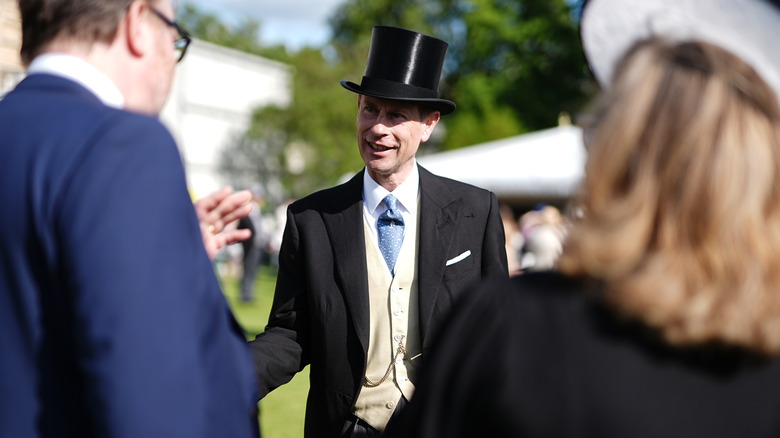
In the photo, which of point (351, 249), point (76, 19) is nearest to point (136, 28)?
point (76, 19)

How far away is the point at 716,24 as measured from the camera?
5.28 ft

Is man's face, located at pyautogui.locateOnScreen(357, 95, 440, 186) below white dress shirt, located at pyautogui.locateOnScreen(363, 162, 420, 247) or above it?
above

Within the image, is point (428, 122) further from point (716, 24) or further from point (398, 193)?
point (716, 24)

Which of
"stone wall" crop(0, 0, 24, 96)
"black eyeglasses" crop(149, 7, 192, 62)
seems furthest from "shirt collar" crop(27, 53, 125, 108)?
"stone wall" crop(0, 0, 24, 96)

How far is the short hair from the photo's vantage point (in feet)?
5.73

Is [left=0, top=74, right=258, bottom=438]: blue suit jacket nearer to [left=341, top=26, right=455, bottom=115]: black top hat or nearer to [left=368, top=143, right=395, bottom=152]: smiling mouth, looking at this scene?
[left=368, top=143, right=395, bottom=152]: smiling mouth

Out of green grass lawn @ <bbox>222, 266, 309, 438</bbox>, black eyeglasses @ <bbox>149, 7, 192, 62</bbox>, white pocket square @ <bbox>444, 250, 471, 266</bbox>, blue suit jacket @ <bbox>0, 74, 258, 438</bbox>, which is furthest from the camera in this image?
green grass lawn @ <bbox>222, 266, 309, 438</bbox>

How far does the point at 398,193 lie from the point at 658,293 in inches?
81.3

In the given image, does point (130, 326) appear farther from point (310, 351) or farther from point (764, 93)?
point (310, 351)

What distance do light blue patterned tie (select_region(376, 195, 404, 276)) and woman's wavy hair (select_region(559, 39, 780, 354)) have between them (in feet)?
6.05

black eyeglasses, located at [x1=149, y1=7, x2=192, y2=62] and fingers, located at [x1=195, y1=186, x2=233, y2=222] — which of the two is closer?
black eyeglasses, located at [x1=149, y1=7, x2=192, y2=62]

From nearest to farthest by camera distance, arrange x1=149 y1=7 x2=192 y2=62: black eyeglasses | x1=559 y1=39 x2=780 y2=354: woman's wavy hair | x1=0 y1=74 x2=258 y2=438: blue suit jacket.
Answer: x1=559 y1=39 x2=780 y2=354: woman's wavy hair < x1=0 y1=74 x2=258 y2=438: blue suit jacket < x1=149 y1=7 x2=192 y2=62: black eyeglasses

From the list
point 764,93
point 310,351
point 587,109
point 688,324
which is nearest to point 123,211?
point 587,109

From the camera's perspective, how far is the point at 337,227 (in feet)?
11.0
